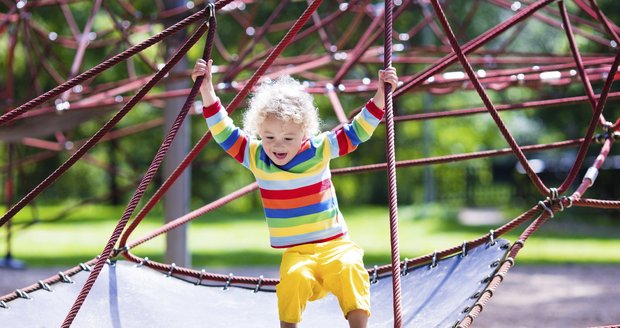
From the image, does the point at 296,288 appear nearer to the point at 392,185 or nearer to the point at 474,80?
the point at 392,185

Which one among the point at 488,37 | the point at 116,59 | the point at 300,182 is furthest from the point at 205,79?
the point at 488,37

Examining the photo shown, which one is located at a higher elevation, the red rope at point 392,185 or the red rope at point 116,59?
the red rope at point 116,59

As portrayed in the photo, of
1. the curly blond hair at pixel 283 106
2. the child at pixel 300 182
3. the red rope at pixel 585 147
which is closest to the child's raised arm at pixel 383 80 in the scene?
the child at pixel 300 182

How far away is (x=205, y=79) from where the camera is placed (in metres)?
3.21

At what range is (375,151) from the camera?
19.7 m

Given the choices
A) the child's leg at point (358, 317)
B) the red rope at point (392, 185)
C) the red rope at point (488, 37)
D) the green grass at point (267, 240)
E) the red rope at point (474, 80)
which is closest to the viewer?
the red rope at point (392, 185)

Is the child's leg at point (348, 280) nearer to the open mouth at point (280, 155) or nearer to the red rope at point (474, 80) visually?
the open mouth at point (280, 155)

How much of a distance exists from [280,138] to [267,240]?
419 inches

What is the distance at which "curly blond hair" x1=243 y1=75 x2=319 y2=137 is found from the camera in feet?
9.91

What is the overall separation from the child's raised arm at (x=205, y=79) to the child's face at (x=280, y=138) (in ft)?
0.73

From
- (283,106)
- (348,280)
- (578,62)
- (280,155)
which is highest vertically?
(578,62)

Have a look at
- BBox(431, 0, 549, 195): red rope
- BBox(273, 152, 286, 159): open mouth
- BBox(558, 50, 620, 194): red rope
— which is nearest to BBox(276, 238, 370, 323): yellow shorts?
BBox(273, 152, 286, 159): open mouth

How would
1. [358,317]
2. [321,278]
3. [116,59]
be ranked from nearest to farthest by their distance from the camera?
1. [358,317]
2. [321,278]
3. [116,59]

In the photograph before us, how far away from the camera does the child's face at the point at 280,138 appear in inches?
120
